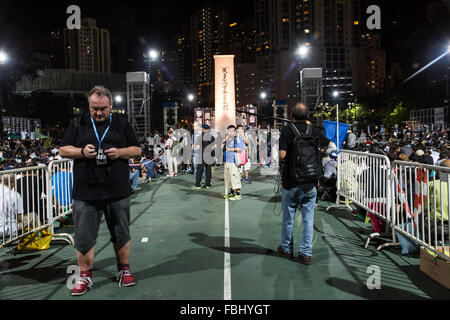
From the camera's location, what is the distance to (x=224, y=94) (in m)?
16.7

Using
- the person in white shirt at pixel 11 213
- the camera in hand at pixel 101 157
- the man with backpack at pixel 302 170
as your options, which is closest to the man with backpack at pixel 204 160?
the person in white shirt at pixel 11 213

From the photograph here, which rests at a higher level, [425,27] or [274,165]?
[425,27]

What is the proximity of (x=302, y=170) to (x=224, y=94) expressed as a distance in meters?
12.5

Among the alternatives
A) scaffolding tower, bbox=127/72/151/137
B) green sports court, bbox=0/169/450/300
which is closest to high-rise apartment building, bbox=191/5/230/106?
scaffolding tower, bbox=127/72/151/137

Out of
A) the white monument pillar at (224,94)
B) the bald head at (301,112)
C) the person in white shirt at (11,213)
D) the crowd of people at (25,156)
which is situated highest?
the white monument pillar at (224,94)

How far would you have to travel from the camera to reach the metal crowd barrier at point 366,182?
5.79 m

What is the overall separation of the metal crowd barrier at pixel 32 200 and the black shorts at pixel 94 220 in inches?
71.3

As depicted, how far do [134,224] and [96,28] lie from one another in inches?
5990

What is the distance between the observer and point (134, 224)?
700cm

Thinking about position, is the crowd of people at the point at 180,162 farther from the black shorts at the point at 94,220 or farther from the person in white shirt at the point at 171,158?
the black shorts at the point at 94,220

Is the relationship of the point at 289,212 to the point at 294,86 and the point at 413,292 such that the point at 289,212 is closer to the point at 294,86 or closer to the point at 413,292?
the point at 413,292

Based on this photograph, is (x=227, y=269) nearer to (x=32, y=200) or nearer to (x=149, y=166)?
(x=32, y=200)
